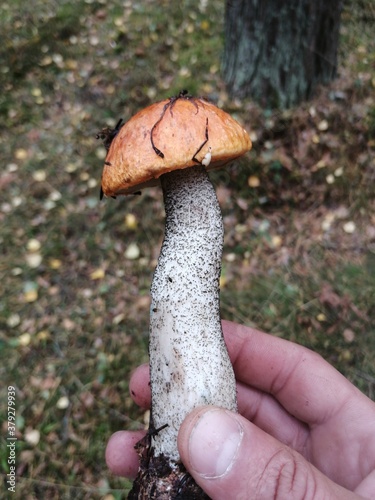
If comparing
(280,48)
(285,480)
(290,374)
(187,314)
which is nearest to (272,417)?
(290,374)

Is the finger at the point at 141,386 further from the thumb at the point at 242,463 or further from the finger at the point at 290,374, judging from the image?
the thumb at the point at 242,463

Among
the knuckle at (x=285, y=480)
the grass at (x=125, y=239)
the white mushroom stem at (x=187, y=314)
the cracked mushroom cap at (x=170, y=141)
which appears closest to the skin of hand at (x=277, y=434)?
the knuckle at (x=285, y=480)

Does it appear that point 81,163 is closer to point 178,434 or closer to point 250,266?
point 250,266

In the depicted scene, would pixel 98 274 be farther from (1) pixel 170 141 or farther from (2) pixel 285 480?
(2) pixel 285 480

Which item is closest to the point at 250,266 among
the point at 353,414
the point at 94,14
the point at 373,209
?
the point at 373,209

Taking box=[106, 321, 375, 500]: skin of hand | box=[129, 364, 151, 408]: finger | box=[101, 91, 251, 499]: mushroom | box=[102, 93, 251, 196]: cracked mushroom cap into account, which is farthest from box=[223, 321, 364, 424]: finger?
box=[102, 93, 251, 196]: cracked mushroom cap

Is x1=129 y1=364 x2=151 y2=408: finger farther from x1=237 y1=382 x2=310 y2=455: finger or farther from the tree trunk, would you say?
the tree trunk

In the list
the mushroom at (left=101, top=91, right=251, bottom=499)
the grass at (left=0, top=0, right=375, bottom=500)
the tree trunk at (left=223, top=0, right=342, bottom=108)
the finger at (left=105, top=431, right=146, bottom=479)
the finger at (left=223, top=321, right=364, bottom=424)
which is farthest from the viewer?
the tree trunk at (left=223, top=0, right=342, bottom=108)

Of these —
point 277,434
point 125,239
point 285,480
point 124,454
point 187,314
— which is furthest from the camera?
point 125,239
